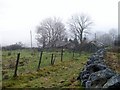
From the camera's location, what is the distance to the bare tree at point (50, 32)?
105 metres

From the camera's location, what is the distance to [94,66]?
15.5 metres

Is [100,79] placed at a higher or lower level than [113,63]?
lower

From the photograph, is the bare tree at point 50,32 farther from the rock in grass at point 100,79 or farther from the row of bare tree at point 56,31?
the rock in grass at point 100,79

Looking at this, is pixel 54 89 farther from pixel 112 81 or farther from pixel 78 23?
pixel 78 23

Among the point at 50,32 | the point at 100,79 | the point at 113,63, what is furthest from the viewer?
the point at 50,32

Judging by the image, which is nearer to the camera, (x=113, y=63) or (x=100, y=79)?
(x=100, y=79)

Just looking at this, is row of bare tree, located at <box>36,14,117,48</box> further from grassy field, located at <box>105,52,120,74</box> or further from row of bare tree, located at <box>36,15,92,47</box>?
grassy field, located at <box>105,52,120,74</box>

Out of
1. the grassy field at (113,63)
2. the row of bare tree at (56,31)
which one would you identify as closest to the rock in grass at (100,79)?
the grassy field at (113,63)

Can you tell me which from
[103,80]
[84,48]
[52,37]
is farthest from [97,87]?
[52,37]

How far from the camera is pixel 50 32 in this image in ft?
358

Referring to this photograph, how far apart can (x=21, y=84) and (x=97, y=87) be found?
7.29 meters

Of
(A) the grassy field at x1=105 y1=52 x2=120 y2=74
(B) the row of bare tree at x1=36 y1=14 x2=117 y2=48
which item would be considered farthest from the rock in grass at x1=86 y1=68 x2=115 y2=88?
(B) the row of bare tree at x1=36 y1=14 x2=117 y2=48

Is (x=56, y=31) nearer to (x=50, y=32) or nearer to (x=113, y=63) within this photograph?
(x=50, y=32)

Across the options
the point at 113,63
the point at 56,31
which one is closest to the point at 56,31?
→ the point at 56,31
